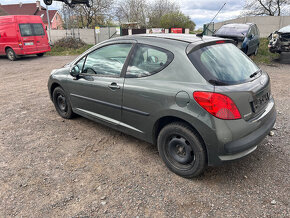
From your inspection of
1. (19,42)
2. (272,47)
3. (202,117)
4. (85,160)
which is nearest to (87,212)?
(85,160)

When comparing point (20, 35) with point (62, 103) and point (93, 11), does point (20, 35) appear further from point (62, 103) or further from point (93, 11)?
point (93, 11)

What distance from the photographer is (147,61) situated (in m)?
3.02

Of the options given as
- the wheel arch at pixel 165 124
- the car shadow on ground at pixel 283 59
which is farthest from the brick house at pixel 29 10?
the wheel arch at pixel 165 124

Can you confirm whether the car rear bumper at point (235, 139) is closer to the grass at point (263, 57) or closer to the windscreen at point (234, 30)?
the windscreen at point (234, 30)

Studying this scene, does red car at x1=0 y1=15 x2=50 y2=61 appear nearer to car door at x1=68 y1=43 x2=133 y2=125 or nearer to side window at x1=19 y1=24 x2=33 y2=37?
side window at x1=19 y1=24 x2=33 y2=37

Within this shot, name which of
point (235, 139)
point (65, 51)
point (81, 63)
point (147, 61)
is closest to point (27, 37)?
point (65, 51)

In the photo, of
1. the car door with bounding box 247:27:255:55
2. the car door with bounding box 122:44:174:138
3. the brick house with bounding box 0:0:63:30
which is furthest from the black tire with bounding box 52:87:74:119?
Answer: the brick house with bounding box 0:0:63:30

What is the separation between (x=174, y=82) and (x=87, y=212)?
168 centimetres

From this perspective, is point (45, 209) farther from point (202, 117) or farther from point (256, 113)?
point (256, 113)

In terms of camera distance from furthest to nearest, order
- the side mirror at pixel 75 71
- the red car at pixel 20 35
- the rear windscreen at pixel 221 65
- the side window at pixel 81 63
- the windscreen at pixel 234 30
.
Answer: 1. the red car at pixel 20 35
2. the windscreen at pixel 234 30
3. the side window at pixel 81 63
4. the side mirror at pixel 75 71
5. the rear windscreen at pixel 221 65

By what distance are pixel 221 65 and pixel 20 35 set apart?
13515 millimetres

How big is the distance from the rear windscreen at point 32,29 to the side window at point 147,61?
493 inches

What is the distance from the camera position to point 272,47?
10617 mm

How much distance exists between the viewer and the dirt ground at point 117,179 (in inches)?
93.7
